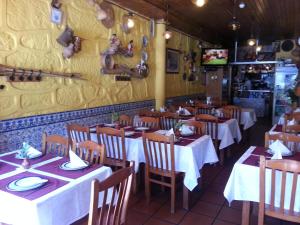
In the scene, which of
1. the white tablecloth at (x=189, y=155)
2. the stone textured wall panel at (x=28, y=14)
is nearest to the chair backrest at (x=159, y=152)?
the white tablecloth at (x=189, y=155)

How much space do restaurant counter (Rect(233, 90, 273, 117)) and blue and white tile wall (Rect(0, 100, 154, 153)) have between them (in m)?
6.97

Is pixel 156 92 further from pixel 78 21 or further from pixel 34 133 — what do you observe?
pixel 34 133

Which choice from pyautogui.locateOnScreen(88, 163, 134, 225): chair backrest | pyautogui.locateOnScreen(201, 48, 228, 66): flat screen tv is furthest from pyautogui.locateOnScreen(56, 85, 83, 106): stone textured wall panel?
pyautogui.locateOnScreen(201, 48, 228, 66): flat screen tv

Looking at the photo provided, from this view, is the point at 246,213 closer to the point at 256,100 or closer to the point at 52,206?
the point at 52,206

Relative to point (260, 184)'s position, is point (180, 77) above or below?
above

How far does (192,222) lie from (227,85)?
27.6 feet

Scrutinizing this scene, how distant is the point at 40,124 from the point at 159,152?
159cm

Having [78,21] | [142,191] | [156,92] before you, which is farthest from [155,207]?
[156,92]

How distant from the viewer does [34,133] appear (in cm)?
338

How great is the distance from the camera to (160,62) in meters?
6.05

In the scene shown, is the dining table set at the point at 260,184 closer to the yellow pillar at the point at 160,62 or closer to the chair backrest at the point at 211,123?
the chair backrest at the point at 211,123

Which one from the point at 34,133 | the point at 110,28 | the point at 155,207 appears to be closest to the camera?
the point at 155,207

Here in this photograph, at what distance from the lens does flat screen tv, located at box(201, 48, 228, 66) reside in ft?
26.2

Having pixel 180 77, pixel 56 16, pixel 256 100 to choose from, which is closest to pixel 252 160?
pixel 56 16
